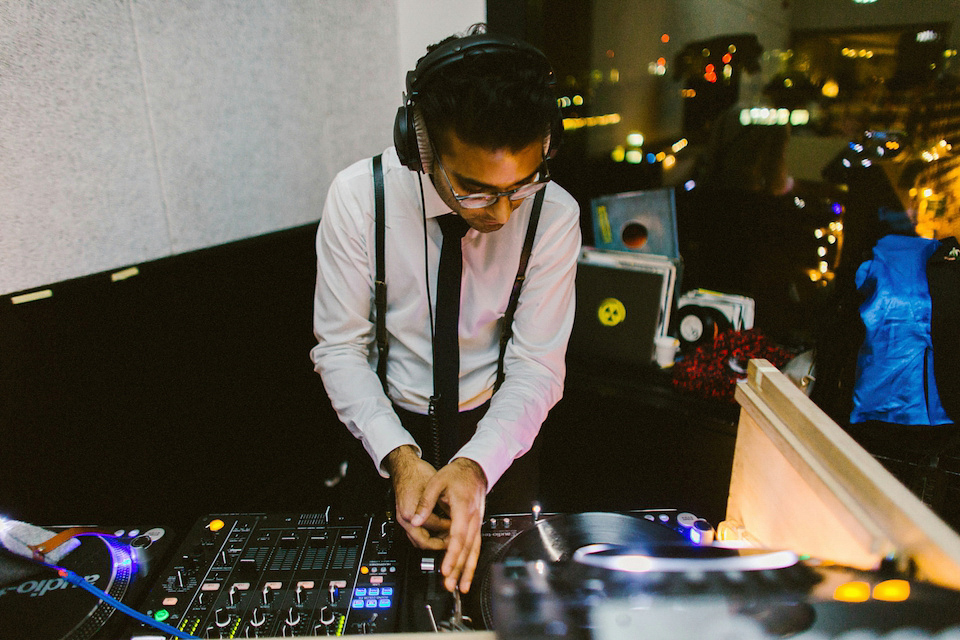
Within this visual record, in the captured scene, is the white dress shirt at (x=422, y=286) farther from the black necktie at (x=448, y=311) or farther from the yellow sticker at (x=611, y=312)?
the yellow sticker at (x=611, y=312)

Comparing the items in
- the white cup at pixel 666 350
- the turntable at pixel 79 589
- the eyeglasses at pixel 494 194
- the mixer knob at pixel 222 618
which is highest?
the eyeglasses at pixel 494 194

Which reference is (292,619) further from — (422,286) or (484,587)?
(422,286)

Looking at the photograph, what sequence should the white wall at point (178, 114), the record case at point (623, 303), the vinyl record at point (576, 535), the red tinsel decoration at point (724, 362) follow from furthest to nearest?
the record case at point (623, 303) < the red tinsel decoration at point (724, 362) < the white wall at point (178, 114) < the vinyl record at point (576, 535)

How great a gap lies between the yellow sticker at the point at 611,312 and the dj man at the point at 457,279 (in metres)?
0.84

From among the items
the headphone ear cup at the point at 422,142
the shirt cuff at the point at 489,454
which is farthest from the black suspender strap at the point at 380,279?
the shirt cuff at the point at 489,454

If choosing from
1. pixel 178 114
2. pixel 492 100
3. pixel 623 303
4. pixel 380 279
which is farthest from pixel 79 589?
pixel 623 303

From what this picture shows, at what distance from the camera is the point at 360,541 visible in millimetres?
908

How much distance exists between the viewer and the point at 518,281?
128 cm

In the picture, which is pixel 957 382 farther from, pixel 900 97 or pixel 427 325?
pixel 427 325

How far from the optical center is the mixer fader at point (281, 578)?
0.76m

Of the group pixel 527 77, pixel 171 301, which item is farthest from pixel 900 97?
pixel 171 301

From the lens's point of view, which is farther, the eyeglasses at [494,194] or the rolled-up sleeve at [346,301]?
the rolled-up sleeve at [346,301]

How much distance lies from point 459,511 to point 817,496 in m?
0.49

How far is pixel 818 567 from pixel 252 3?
6.57 feet
